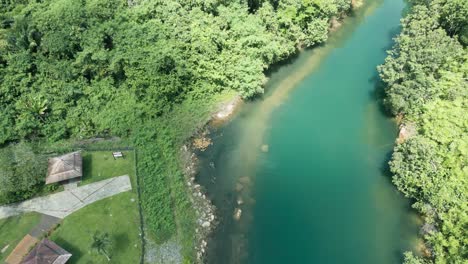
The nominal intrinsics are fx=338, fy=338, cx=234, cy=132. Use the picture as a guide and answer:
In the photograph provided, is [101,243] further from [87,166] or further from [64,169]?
[87,166]

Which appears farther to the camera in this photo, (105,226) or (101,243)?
(105,226)

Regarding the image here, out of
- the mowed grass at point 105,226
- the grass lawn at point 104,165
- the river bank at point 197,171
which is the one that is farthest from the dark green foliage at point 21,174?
the river bank at point 197,171

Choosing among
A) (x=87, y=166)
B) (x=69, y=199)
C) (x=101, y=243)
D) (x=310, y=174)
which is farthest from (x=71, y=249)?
(x=310, y=174)

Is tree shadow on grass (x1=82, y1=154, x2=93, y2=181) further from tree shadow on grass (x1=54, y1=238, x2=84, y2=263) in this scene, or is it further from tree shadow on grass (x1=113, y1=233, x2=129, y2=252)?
tree shadow on grass (x1=113, y1=233, x2=129, y2=252)

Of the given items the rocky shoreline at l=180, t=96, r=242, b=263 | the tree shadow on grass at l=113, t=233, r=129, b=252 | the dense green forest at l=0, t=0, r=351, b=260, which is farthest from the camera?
the dense green forest at l=0, t=0, r=351, b=260

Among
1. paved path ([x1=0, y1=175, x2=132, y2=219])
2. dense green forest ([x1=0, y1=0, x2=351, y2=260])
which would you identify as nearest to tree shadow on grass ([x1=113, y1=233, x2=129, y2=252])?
dense green forest ([x1=0, y1=0, x2=351, y2=260])

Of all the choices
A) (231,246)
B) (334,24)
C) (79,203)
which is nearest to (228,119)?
(231,246)
